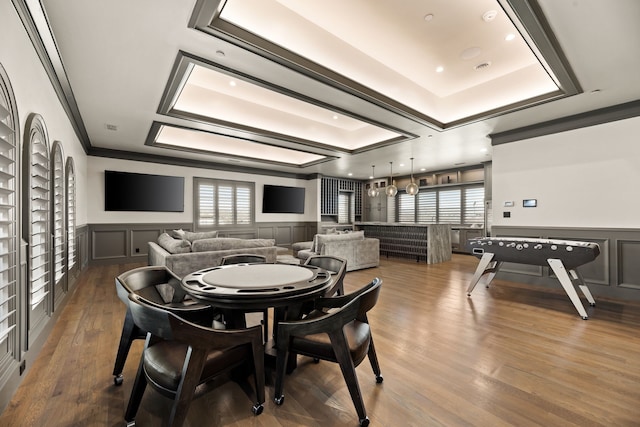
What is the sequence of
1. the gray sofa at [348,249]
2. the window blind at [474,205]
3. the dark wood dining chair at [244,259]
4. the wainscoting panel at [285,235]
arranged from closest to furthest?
the dark wood dining chair at [244,259], the gray sofa at [348,249], the window blind at [474,205], the wainscoting panel at [285,235]

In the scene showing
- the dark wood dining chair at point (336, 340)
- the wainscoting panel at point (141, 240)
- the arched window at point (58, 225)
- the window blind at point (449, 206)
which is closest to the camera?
the dark wood dining chair at point (336, 340)

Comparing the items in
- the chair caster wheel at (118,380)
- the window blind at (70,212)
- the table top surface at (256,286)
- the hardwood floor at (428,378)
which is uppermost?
the window blind at (70,212)

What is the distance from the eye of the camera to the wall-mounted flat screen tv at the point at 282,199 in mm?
8930

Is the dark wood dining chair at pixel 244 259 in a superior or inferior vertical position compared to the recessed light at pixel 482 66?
inferior

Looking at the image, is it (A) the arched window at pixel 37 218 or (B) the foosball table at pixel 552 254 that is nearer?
(A) the arched window at pixel 37 218

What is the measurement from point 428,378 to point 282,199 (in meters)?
7.69

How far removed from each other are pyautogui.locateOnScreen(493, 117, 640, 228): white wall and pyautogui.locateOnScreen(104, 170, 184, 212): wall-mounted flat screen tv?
7.27m

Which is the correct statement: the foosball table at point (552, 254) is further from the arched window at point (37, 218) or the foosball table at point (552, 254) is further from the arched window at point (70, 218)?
the arched window at point (70, 218)

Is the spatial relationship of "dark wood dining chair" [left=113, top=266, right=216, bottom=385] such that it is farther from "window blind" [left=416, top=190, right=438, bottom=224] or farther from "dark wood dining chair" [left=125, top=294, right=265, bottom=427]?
"window blind" [left=416, top=190, right=438, bottom=224]

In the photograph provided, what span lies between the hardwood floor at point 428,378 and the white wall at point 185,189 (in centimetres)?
378

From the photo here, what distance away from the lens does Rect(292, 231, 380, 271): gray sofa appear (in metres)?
5.39

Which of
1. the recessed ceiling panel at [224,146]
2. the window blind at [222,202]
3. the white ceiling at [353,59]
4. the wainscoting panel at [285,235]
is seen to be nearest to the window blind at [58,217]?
the white ceiling at [353,59]

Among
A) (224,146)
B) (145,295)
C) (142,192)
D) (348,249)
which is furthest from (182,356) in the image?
(142,192)

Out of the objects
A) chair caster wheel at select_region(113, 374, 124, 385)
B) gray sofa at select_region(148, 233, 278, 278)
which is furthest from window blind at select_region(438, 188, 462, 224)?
chair caster wheel at select_region(113, 374, 124, 385)
